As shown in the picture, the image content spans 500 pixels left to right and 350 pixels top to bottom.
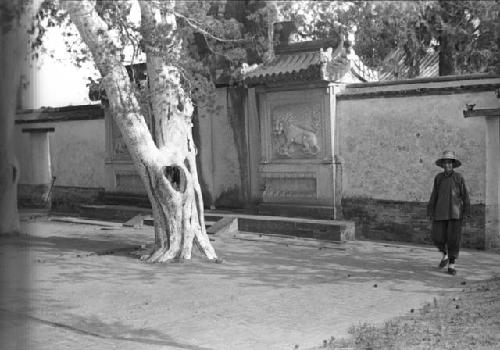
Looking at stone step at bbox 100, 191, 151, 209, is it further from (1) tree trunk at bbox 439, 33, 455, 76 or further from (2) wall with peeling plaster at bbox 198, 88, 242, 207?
(1) tree trunk at bbox 439, 33, 455, 76

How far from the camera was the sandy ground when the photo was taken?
612cm

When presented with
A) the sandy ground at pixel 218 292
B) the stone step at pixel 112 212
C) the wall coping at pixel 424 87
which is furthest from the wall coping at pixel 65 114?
the wall coping at pixel 424 87

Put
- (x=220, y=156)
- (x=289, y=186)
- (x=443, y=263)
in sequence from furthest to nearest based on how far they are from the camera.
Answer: (x=220, y=156) → (x=289, y=186) → (x=443, y=263)

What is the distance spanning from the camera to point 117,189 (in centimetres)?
1706

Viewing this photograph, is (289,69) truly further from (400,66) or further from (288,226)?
(400,66)

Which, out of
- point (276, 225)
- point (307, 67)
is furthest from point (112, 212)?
point (307, 67)

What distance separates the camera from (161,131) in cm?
1007

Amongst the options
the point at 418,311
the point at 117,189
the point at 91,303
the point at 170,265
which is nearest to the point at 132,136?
the point at 170,265

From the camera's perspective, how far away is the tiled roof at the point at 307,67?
12719 millimetres

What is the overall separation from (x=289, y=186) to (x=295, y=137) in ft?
3.30

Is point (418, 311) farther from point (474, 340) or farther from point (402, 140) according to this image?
point (402, 140)

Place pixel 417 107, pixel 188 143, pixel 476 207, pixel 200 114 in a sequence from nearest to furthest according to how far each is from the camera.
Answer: pixel 188 143
pixel 476 207
pixel 417 107
pixel 200 114

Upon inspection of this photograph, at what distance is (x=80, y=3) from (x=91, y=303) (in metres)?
3.84

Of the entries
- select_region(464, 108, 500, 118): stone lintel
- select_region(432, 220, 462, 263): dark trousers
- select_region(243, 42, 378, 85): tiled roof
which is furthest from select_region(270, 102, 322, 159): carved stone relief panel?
select_region(432, 220, 462, 263): dark trousers
